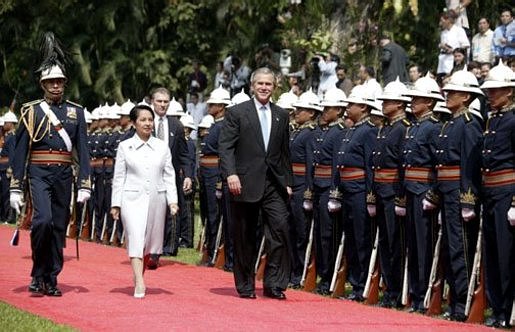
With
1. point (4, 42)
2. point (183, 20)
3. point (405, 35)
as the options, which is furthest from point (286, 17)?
point (4, 42)

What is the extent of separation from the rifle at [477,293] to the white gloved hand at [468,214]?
4.2 inches

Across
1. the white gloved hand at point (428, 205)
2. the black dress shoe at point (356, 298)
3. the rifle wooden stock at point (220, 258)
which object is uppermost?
the white gloved hand at point (428, 205)

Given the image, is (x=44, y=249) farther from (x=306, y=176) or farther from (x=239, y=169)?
(x=306, y=176)

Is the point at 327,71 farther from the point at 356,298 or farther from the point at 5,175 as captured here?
the point at 356,298

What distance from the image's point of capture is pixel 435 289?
1322cm

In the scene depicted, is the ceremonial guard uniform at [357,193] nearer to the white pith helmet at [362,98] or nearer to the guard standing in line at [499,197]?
the white pith helmet at [362,98]

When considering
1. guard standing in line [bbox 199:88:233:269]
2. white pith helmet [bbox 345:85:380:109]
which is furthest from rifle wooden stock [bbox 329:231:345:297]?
guard standing in line [bbox 199:88:233:269]

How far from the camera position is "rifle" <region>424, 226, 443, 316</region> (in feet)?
43.2

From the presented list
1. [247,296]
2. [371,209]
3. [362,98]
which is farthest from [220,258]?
[247,296]

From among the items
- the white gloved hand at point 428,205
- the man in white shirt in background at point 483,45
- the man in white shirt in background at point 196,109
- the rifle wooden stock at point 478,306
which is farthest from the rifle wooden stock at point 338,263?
the man in white shirt in background at point 196,109

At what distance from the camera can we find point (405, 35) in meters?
27.6

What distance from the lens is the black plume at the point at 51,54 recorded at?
14.0 metres

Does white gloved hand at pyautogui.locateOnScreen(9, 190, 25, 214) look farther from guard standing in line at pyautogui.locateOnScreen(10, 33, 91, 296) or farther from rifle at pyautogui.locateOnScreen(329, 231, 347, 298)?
rifle at pyautogui.locateOnScreen(329, 231, 347, 298)

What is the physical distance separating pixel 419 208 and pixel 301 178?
9.63 ft
